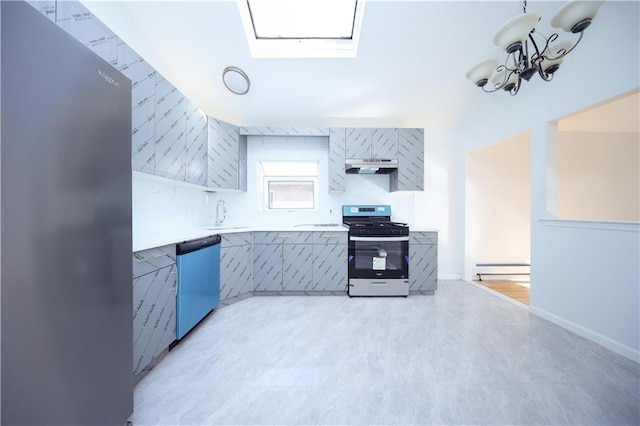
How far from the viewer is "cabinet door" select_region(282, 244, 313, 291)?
296 cm

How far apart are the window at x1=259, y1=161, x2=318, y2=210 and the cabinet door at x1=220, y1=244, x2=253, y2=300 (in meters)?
0.96

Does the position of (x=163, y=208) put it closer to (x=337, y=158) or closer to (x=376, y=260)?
(x=337, y=158)

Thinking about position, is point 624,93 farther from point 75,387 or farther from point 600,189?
point 75,387

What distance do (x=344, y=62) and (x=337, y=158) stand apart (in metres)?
1.13

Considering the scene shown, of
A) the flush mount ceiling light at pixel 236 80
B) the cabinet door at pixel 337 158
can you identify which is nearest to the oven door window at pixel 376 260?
the cabinet door at pixel 337 158

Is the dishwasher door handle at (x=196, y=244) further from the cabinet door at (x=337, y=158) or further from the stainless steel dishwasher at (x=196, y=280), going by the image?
the cabinet door at (x=337, y=158)

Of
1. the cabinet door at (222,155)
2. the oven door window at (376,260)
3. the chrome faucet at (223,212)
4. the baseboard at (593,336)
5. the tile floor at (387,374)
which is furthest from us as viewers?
the chrome faucet at (223,212)

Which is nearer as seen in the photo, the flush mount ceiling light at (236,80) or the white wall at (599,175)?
the flush mount ceiling light at (236,80)

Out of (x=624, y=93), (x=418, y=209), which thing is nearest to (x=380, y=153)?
(x=418, y=209)

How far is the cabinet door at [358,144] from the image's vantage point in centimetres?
319

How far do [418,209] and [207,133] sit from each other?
10.5 feet

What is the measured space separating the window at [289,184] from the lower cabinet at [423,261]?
5.12ft

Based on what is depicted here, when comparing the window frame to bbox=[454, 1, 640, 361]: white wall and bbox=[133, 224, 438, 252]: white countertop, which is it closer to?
bbox=[133, 224, 438, 252]: white countertop

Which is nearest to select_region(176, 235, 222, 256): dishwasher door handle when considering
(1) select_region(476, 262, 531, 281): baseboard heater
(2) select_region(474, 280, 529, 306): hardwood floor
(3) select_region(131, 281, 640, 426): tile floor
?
(3) select_region(131, 281, 640, 426): tile floor
